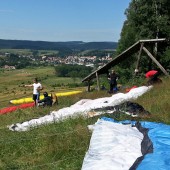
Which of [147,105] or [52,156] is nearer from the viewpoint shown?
[52,156]

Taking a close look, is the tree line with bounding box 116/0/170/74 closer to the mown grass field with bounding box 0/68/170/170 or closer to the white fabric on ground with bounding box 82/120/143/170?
the mown grass field with bounding box 0/68/170/170

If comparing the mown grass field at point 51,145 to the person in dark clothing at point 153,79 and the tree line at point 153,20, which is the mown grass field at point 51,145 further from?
the tree line at point 153,20

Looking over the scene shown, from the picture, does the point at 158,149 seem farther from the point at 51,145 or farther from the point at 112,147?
the point at 51,145

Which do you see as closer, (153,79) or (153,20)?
(153,79)

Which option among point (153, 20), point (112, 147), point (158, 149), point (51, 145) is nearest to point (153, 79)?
point (51, 145)

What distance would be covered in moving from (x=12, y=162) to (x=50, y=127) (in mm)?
1863

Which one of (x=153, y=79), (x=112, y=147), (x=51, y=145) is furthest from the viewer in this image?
(x=153, y=79)

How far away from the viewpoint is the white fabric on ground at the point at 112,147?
5603 millimetres

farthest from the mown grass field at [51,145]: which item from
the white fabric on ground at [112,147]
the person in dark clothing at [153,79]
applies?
the person in dark clothing at [153,79]

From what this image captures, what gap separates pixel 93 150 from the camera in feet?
20.9

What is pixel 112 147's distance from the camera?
641cm

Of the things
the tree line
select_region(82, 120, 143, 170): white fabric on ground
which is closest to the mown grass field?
select_region(82, 120, 143, 170): white fabric on ground

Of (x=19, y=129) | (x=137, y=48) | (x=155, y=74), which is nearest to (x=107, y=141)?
(x=19, y=129)

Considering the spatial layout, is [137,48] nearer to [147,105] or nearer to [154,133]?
[147,105]
